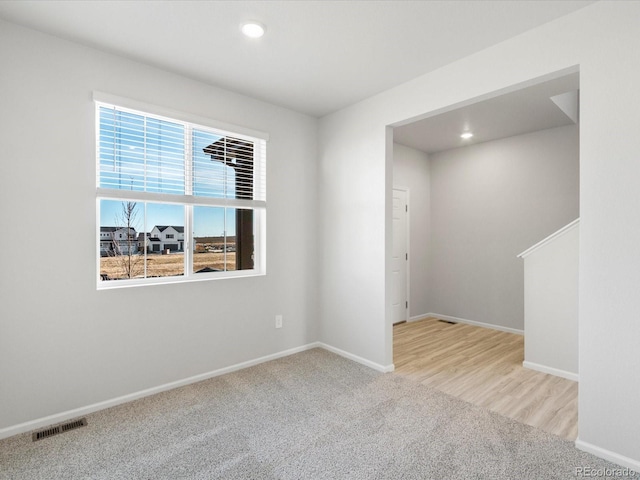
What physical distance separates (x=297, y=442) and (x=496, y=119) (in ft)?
13.1

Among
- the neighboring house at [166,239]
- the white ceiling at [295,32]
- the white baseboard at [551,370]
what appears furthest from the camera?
the white baseboard at [551,370]

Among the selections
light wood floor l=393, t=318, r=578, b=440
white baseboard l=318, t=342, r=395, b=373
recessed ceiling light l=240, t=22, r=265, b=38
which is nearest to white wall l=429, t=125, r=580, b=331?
light wood floor l=393, t=318, r=578, b=440

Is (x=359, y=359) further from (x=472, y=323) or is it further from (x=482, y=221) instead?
(x=482, y=221)

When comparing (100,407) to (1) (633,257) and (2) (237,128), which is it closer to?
(2) (237,128)

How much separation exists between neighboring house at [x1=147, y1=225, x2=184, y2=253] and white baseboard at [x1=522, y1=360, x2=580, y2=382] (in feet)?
11.7

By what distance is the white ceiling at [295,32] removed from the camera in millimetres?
2125

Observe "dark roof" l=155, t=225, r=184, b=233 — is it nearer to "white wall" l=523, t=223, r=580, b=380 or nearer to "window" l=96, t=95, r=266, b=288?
"window" l=96, t=95, r=266, b=288

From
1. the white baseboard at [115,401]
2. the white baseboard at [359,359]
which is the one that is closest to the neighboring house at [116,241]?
the white baseboard at [115,401]

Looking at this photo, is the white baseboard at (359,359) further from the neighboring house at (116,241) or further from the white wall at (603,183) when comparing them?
the neighboring house at (116,241)

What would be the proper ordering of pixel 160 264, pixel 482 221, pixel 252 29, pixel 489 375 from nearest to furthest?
1. pixel 252 29
2. pixel 160 264
3. pixel 489 375
4. pixel 482 221

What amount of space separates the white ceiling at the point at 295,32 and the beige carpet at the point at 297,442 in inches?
107

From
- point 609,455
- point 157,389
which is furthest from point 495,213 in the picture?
point 157,389

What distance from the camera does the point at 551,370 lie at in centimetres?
332

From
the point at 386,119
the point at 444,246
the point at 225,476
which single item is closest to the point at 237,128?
the point at 386,119
